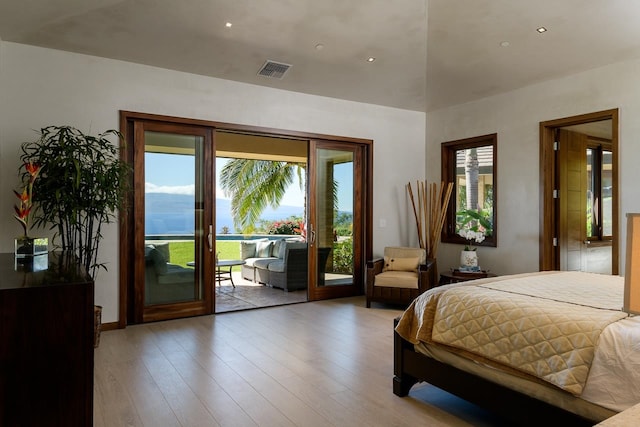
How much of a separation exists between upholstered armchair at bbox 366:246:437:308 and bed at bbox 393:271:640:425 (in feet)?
7.66

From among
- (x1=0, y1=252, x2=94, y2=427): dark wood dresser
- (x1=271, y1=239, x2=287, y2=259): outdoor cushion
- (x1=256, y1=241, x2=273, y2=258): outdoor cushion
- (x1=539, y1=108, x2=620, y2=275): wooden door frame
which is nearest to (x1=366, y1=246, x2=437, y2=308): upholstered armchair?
(x1=539, y1=108, x2=620, y2=275): wooden door frame

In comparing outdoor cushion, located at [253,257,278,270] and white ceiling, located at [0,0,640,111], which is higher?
white ceiling, located at [0,0,640,111]

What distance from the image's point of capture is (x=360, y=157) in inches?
246

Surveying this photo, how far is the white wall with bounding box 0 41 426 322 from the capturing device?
4.00 metres

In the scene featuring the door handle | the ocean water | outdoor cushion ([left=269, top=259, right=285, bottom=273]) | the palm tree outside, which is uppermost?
the palm tree outside

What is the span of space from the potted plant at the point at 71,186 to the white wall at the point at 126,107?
199 mm

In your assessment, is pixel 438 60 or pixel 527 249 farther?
pixel 527 249

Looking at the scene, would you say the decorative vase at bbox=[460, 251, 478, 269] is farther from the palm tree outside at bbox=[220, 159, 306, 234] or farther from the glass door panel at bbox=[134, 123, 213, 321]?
the palm tree outside at bbox=[220, 159, 306, 234]

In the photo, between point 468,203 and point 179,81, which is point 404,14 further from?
point 468,203

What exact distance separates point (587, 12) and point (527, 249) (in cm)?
287

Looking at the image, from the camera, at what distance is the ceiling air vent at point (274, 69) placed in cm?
466

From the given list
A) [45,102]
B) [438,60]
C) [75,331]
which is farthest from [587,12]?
[45,102]

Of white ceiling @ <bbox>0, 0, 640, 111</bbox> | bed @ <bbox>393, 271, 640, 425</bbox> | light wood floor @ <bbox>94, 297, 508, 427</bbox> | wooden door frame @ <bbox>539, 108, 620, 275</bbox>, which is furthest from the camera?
wooden door frame @ <bbox>539, 108, 620, 275</bbox>

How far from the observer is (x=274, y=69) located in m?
4.79
